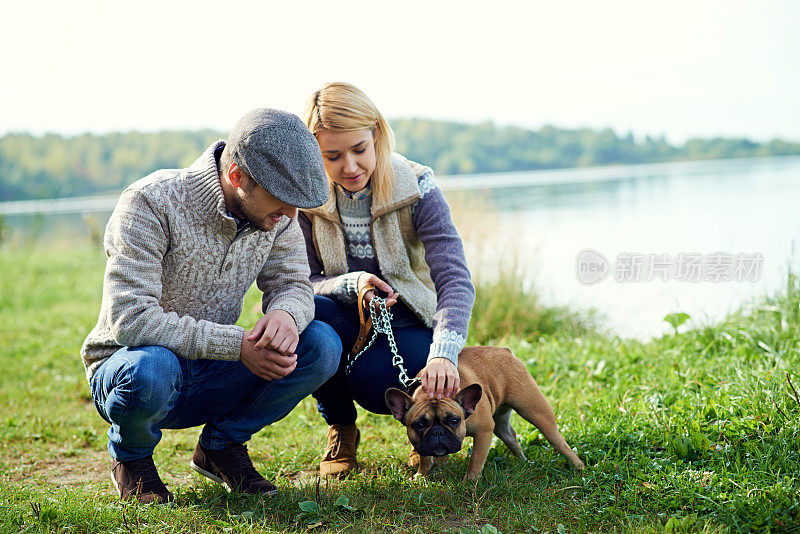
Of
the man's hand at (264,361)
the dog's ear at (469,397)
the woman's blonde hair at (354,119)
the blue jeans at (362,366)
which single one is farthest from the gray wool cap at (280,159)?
the dog's ear at (469,397)

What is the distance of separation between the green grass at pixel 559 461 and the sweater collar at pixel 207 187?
1.31 m

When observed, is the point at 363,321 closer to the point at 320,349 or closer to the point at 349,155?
the point at 320,349

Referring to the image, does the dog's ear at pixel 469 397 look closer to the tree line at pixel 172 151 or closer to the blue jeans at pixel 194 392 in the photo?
the blue jeans at pixel 194 392

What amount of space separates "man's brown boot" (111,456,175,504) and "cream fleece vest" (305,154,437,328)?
132 cm

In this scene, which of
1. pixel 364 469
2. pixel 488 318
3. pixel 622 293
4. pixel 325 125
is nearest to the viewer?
pixel 325 125

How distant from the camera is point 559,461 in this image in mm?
3371

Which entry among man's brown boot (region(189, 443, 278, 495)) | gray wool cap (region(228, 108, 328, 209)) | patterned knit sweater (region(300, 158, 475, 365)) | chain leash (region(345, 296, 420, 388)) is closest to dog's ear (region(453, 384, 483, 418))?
patterned knit sweater (region(300, 158, 475, 365))

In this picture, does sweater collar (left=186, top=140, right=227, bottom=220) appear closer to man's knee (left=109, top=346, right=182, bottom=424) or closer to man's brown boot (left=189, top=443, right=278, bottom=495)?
man's knee (left=109, top=346, right=182, bottom=424)

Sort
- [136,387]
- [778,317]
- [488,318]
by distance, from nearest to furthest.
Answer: [136,387]
[778,317]
[488,318]

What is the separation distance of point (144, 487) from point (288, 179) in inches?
59.5

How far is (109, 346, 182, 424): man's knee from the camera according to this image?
109 inches

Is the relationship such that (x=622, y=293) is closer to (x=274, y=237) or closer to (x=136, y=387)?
(x=274, y=237)

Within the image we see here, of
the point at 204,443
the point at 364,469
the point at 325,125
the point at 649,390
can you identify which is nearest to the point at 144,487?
the point at 204,443

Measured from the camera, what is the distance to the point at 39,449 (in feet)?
13.6
